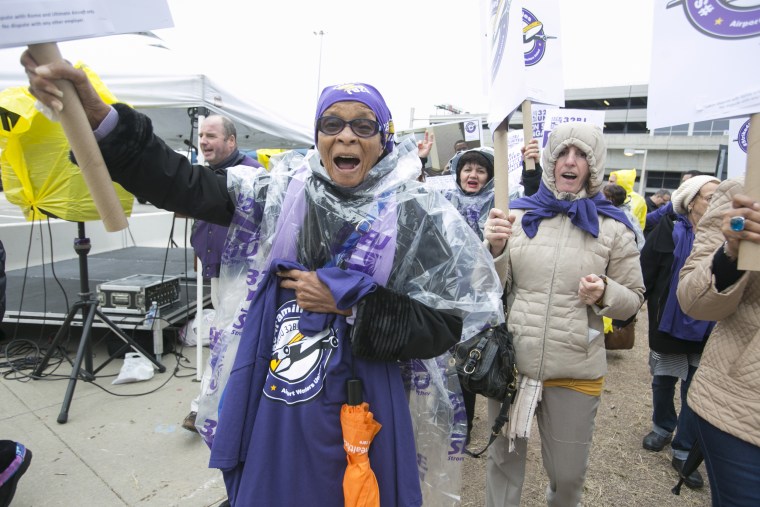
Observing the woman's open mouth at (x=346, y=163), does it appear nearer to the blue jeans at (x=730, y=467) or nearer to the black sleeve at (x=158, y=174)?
the black sleeve at (x=158, y=174)

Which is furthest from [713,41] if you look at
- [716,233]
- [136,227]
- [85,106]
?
[136,227]

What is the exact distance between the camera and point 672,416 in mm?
3348

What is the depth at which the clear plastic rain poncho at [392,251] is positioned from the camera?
1.43m

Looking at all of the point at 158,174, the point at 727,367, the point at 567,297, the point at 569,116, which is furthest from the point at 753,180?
the point at 569,116

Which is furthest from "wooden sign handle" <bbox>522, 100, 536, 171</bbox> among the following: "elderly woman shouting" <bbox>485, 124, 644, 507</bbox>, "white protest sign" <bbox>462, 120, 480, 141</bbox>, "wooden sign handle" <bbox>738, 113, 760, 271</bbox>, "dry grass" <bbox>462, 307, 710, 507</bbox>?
"white protest sign" <bbox>462, 120, 480, 141</bbox>

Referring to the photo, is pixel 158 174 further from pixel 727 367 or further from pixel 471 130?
pixel 471 130

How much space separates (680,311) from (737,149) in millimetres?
1084

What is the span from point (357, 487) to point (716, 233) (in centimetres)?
154

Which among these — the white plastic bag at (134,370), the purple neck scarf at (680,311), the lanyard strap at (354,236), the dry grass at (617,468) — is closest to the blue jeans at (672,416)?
the dry grass at (617,468)

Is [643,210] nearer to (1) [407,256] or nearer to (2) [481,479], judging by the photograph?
(2) [481,479]

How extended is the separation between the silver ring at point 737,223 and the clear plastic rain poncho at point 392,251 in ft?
2.23

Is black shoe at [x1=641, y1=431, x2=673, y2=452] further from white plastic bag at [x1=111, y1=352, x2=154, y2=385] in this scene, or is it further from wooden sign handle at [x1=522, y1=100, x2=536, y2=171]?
white plastic bag at [x1=111, y1=352, x2=154, y2=385]

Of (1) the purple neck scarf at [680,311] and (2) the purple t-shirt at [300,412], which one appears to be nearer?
(2) the purple t-shirt at [300,412]

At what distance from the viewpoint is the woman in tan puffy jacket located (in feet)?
4.79
